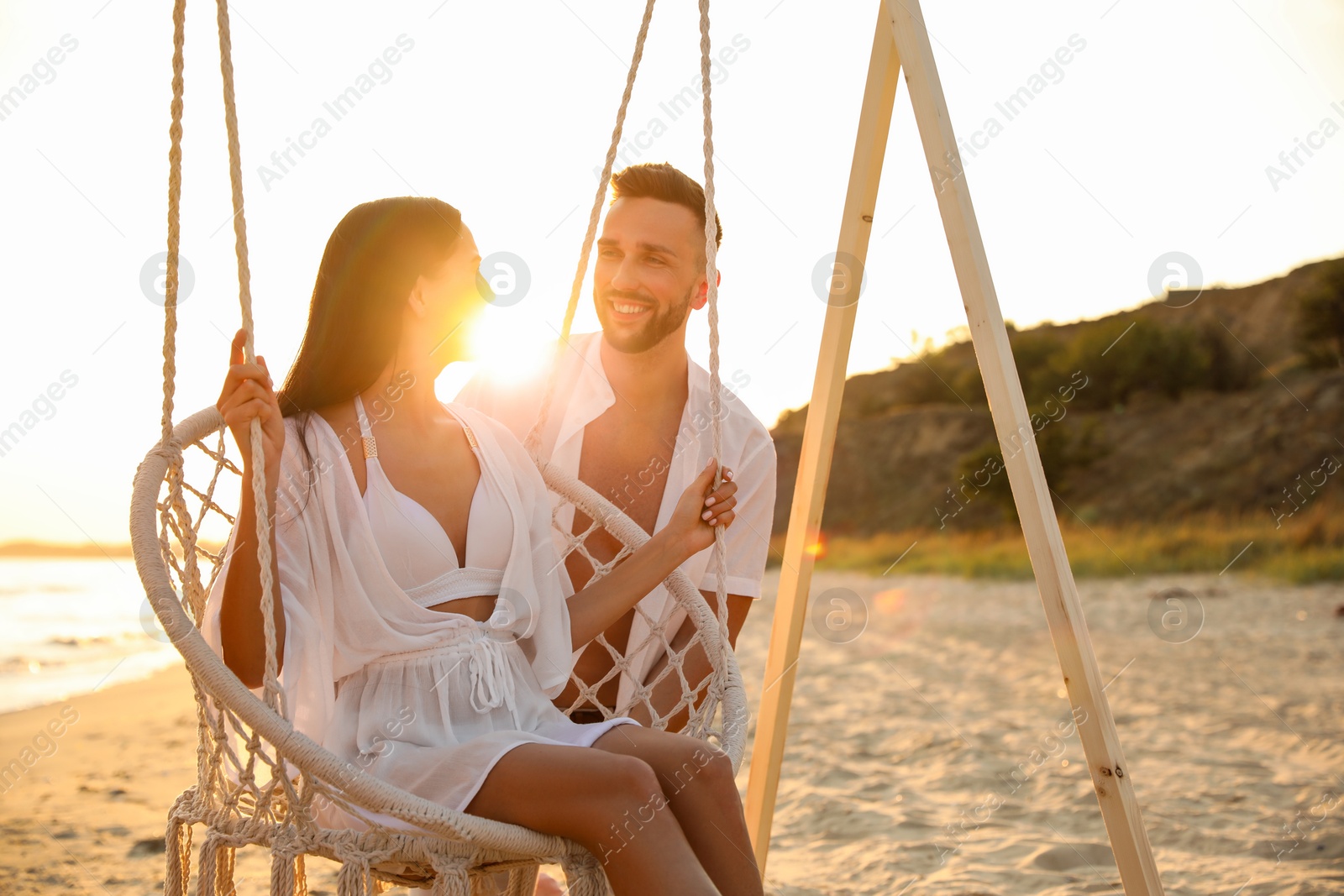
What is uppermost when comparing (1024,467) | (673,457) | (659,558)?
(673,457)

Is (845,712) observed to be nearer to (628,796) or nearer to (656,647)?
(656,647)

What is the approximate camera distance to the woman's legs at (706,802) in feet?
4.88

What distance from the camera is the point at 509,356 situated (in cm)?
244

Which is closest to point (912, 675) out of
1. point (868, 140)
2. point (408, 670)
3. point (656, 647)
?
point (656, 647)

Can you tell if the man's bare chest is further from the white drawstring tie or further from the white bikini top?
the white drawstring tie

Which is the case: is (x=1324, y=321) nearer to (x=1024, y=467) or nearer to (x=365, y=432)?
(x=1024, y=467)

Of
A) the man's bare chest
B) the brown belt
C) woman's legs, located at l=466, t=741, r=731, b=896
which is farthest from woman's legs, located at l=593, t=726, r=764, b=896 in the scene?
the man's bare chest

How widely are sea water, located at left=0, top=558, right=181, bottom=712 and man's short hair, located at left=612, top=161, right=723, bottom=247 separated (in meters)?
2.79

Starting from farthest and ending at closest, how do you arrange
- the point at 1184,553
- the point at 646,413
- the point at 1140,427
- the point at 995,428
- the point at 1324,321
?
1. the point at 1140,427
2. the point at 1324,321
3. the point at 1184,553
4. the point at 646,413
5. the point at 995,428

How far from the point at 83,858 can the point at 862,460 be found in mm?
27449

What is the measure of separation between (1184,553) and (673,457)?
927cm

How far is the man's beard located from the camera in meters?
2.51

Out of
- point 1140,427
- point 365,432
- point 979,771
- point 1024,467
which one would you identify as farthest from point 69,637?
point 1140,427

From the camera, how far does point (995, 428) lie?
199 centimetres
